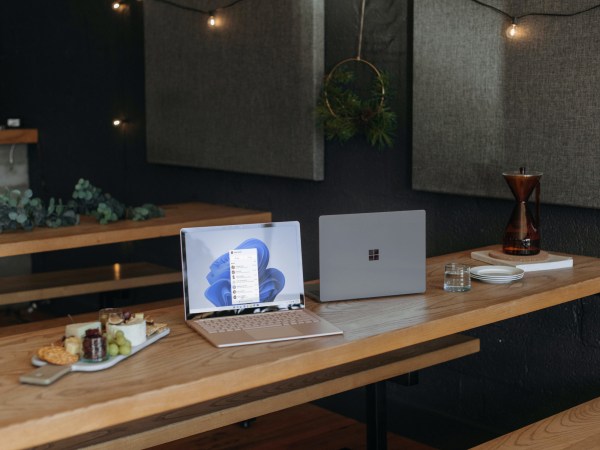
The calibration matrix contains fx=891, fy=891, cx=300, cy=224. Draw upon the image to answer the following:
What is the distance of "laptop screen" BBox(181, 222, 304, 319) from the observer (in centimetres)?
215

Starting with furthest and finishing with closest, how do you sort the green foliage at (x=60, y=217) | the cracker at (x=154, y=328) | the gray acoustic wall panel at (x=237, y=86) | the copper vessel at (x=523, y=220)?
the gray acoustic wall panel at (x=237, y=86) < the green foliage at (x=60, y=217) < the copper vessel at (x=523, y=220) < the cracker at (x=154, y=328)

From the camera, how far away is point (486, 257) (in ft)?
9.24

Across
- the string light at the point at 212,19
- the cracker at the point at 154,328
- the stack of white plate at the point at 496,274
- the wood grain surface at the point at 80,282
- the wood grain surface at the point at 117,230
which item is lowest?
the wood grain surface at the point at 80,282

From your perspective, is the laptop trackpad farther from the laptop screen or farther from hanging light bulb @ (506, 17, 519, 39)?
hanging light bulb @ (506, 17, 519, 39)

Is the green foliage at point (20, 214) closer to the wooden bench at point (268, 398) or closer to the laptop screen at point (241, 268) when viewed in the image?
the wooden bench at point (268, 398)

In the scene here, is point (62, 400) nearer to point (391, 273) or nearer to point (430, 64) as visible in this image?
point (391, 273)

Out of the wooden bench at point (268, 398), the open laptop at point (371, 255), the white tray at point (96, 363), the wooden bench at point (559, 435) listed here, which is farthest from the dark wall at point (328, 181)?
the white tray at point (96, 363)

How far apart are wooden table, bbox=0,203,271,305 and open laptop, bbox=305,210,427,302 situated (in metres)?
1.42

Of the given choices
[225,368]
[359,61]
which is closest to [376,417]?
[225,368]

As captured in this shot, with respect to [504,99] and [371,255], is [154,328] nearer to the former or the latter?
[371,255]

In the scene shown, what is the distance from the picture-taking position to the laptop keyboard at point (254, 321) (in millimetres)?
2072

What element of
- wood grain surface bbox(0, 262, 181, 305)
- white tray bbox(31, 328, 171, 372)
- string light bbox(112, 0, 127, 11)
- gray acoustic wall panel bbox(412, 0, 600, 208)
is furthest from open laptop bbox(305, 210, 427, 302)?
string light bbox(112, 0, 127, 11)

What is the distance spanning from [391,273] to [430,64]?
1231 mm

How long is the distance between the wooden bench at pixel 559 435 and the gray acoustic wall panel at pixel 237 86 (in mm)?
1728
